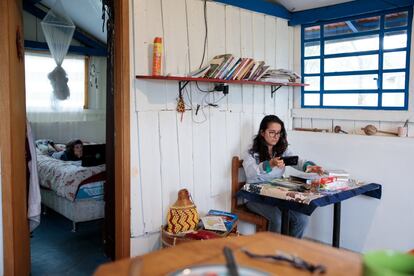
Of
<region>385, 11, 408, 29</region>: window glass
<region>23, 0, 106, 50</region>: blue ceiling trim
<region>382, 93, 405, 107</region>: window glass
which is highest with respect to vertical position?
<region>23, 0, 106, 50</region>: blue ceiling trim

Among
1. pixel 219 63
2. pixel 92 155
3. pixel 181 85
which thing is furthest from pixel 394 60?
pixel 92 155

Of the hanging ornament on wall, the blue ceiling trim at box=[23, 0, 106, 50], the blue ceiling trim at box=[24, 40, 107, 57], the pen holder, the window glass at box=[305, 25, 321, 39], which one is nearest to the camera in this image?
the pen holder

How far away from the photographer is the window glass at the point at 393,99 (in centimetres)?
308

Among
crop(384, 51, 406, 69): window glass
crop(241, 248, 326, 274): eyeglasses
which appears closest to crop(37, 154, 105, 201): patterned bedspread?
crop(384, 51, 406, 69): window glass

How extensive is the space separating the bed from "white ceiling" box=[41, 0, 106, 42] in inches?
85.3

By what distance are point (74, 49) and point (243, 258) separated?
6.07 metres

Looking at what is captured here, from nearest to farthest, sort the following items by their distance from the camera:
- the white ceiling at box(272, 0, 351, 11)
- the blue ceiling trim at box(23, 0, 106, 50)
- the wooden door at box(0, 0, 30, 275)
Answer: the wooden door at box(0, 0, 30, 275)
the white ceiling at box(272, 0, 351, 11)
the blue ceiling trim at box(23, 0, 106, 50)

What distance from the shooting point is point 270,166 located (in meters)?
2.87

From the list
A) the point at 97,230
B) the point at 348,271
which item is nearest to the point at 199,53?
the point at 97,230

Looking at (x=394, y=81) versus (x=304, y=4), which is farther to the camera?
(x=304, y=4)

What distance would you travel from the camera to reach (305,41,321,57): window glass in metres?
3.58

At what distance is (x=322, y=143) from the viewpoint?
3420mm

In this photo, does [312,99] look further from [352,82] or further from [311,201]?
[311,201]

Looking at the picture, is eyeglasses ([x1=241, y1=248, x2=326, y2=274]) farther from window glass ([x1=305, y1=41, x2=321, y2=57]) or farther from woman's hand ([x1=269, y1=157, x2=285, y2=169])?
window glass ([x1=305, y1=41, x2=321, y2=57])
